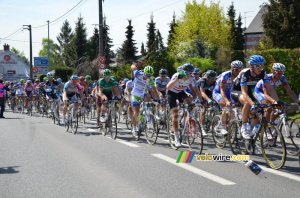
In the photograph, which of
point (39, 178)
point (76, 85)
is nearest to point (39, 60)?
point (76, 85)

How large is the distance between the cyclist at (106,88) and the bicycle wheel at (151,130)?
71.3 inches

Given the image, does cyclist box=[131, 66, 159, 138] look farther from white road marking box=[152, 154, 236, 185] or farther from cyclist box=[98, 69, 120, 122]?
white road marking box=[152, 154, 236, 185]

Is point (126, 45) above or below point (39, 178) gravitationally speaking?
above

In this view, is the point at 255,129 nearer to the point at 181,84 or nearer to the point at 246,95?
the point at 246,95

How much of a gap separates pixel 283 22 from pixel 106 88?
24.6 meters

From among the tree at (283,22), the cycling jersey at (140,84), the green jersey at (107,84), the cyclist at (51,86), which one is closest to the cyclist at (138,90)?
the cycling jersey at (140,84)

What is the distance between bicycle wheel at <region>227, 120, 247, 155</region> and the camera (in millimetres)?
7013

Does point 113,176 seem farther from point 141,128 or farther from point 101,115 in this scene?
point 101,115

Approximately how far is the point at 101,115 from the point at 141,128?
1.63 metres

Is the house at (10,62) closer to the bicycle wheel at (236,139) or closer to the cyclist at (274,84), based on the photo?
the bicycle wheel at (236,139)

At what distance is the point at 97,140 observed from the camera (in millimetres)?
9805

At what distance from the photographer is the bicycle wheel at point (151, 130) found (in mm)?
8804

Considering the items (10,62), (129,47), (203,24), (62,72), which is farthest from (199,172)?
(10,62)

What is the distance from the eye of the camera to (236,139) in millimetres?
7090
